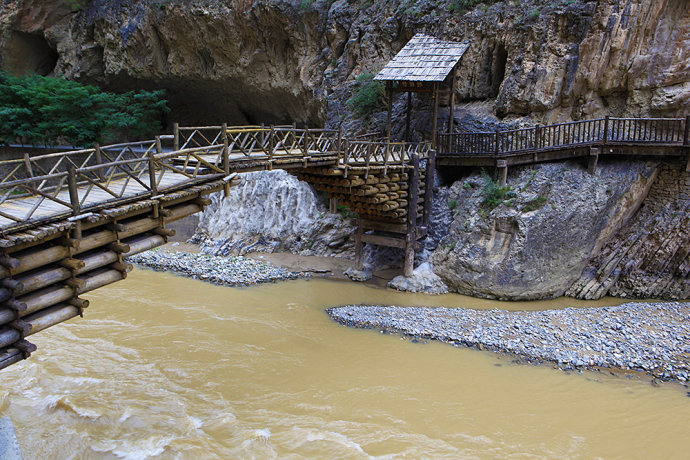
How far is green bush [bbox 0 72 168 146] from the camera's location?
24.6m

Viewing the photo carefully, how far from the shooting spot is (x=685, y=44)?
14.8 metres

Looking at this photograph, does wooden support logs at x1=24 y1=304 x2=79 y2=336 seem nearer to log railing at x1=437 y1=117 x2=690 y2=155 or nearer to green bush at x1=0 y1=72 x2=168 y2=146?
log railing at x1=437 y1=117 x2=690 y2=155

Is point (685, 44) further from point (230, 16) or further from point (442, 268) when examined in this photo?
point (230, 16)

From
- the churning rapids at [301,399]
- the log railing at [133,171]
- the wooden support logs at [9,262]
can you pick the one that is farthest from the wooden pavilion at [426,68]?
the wooden support logs at [9,262]

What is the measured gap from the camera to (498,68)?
18.0m

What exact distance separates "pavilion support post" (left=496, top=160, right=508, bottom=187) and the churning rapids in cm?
605

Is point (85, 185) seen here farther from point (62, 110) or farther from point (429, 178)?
point (62, 110)

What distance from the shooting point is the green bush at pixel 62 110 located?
2461 cm

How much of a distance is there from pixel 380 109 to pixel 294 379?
40.5 feet

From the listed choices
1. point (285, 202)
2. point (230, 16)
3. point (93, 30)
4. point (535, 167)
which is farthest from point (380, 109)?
point (93, 30)

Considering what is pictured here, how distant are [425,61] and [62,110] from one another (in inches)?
747

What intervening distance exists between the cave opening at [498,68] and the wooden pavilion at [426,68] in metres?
1.98

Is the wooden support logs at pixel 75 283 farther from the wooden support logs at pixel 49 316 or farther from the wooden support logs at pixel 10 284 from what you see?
the wooden support logs at pixel 10 284

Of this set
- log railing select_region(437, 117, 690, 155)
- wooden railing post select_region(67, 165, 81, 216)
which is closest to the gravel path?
log railing select_region(437, 117, 690, 155)
